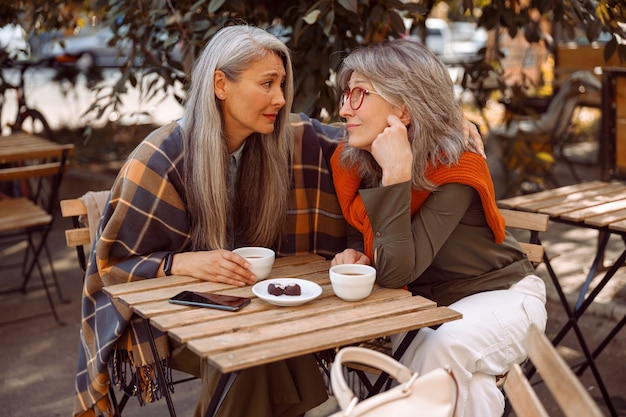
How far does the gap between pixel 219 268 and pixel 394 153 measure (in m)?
0.63

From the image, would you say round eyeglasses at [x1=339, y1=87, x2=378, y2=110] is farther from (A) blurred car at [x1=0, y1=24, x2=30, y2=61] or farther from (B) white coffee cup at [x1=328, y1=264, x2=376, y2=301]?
(A) blurred car at [x1=0, y1=24, x2=30, y2=61]

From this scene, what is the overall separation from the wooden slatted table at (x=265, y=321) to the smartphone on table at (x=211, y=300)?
18 millimetres

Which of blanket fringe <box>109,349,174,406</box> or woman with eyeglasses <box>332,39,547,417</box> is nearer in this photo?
woman with eyeglasses <box>332,39,547,417</box>

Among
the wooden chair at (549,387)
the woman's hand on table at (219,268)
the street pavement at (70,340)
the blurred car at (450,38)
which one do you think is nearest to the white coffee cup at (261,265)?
the woman's hand on table at (219,268)

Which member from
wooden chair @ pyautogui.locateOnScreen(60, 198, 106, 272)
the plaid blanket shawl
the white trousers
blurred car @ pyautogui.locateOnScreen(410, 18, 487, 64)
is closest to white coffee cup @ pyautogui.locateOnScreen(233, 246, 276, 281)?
the plaid blanket shawl

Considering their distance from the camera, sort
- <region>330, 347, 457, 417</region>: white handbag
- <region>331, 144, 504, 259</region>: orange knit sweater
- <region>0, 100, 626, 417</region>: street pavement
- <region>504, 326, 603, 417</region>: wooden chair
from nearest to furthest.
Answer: <region>504, 326, 603, 417</region>: wooden chair, <region>330, 347, 457, 417</region>: white handbag, <region>331, 144, 504, 259</region>: orange knit sweater, <region>0, 100, 626, 417</region>: street pavement

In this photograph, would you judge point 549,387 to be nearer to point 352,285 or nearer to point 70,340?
point 352,285

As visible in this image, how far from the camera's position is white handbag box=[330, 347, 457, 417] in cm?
170

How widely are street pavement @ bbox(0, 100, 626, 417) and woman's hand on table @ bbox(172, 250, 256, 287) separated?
3.83 ft

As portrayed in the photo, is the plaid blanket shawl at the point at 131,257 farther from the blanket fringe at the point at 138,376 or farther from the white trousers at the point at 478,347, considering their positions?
the white trousers at the point at 478,347

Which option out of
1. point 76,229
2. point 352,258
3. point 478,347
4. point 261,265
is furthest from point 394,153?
point 76,229

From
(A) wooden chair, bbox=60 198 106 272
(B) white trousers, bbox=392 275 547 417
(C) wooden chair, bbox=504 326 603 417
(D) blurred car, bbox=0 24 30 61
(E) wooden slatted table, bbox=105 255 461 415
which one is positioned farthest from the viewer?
(D) blurred car, bbox=0 24 30 61

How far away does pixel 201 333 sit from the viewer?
2.05 meters

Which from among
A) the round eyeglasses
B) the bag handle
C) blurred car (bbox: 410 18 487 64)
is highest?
the round eyeglasses
